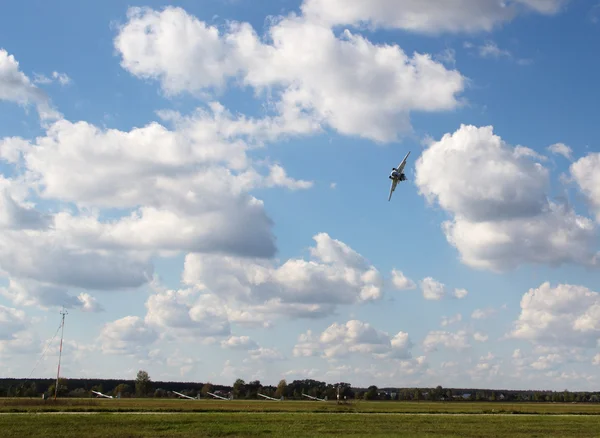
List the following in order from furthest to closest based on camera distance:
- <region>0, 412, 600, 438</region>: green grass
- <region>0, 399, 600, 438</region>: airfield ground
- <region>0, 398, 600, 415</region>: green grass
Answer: <region>0, 398, 600, 415</region>: green grass
<region>0, 399, 600, 438</region>: airfield ground
<region>0, 412, 600, 438</region>: green grass

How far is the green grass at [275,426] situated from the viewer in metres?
52.1

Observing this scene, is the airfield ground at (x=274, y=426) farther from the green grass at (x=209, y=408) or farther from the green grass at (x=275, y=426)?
the green grass at (x=209, y=408)

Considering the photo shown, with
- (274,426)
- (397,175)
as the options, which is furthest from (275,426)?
(397,175)

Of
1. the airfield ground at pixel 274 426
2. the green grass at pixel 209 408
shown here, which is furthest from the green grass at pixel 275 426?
the green grass at pixel 209 408

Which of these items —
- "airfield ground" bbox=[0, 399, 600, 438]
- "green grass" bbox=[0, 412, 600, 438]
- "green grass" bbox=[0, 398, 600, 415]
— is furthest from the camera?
"green grass" bbox=[0, 398, 600, 415]

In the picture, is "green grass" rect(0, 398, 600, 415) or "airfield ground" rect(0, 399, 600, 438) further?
"green grass" rect(0, 398, 600, 415)

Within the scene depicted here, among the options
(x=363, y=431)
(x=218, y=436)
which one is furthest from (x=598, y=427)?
(x=218, y=436)

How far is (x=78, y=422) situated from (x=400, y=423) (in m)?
30.4

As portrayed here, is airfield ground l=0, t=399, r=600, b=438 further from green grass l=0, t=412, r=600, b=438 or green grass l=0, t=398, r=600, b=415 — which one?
green grass l=0, t=398, r=600, b=415

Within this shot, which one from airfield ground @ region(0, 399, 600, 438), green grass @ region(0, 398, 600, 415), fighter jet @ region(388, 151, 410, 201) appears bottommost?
green grass @ region(0, 398, 600, 415)

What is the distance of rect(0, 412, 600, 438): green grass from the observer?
52094 millimetres

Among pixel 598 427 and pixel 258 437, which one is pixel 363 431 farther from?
pixel 598 427

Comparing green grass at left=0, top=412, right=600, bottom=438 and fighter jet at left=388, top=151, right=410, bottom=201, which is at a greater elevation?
fighter jet at left=388, top=151, right=410, bottom=201

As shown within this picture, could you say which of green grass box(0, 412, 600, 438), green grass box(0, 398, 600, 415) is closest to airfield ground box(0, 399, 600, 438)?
green grass box(0, 412, 600, 438)
